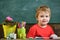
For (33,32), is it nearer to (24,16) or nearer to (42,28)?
(42,28)

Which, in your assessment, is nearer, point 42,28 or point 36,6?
point 42,28

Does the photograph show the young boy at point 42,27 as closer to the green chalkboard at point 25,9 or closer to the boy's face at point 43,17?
the boy's face at point 43,17

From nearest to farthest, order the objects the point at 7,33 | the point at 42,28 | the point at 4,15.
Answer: the point at 7,33
the point at 42,28
the point at 4,15

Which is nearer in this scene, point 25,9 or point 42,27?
point 42,27

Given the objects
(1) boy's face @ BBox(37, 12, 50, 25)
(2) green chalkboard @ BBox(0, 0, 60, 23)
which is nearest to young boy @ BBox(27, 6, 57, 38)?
(1) boy's face @ BBox(37, 12, 50, 25)

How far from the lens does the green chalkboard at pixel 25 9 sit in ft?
8.77

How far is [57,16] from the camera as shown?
8.82 ft

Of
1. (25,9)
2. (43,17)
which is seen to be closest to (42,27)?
(43,17)

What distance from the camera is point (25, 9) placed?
2.70 m

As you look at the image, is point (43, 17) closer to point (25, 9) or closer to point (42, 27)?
point (42, 27)

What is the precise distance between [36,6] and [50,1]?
22 cm

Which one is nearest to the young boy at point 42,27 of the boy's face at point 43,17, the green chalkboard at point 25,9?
the boy's face at point 43,17

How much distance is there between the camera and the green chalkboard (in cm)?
267

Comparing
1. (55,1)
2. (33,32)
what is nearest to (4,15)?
(33,32)
